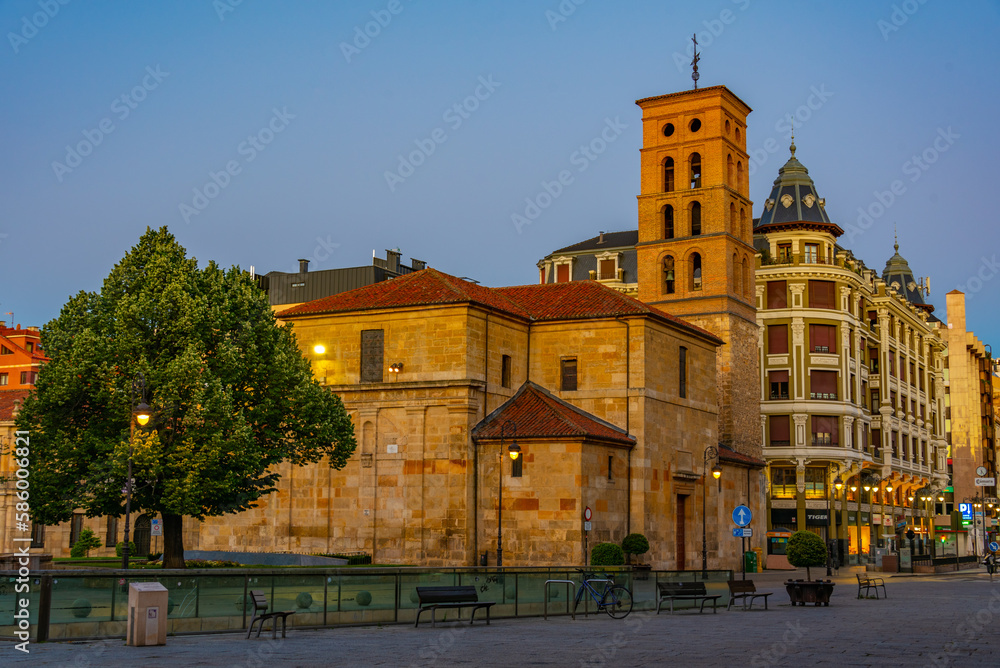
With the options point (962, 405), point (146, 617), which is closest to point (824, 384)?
point (962, 405)

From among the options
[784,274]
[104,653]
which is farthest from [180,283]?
[784,274]

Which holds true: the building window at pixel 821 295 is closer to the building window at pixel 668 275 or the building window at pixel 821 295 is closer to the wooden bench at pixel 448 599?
the building window at pixel 668 275

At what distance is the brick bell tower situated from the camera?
6222 cm

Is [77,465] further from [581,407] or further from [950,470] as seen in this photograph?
[950,470]

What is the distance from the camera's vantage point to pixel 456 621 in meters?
25.5

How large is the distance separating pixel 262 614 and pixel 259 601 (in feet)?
2.37

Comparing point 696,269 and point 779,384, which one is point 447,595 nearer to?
point 696,269

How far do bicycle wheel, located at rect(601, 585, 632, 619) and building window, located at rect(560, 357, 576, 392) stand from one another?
21.6 m

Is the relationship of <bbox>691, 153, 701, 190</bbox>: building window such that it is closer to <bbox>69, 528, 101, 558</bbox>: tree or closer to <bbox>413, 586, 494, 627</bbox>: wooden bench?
<bbox>69, 528, 101, 558</bbox>: tree

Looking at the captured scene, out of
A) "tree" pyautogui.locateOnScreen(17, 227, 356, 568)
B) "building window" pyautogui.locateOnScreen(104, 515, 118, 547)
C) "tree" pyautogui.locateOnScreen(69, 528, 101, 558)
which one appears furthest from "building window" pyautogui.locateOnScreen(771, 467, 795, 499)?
"tree" pyautogui.locateOnScreen(17, 227, 356, 568)

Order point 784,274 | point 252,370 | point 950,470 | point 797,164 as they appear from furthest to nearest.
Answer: point 950,470
point 797,164
point 784,274
point 252,370

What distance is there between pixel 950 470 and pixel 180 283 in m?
106

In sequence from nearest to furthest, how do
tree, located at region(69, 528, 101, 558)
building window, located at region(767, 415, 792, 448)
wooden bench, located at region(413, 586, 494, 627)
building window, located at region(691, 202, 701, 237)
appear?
wooden bench, located at region(413, 586, 494, 627), tree, located at region(69, 528, 101, 558), building window, located at region(691, 202, 701, 237), building window, located at region(767, 415, 792, 448)

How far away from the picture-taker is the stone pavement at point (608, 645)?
679 inches
